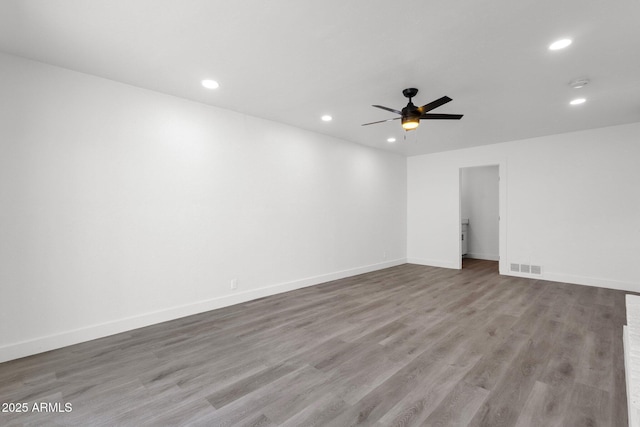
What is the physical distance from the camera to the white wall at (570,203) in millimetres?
4676

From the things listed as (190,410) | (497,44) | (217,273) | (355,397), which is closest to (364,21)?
(497,44)

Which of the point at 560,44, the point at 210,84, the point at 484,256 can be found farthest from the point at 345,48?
the point at 484,256

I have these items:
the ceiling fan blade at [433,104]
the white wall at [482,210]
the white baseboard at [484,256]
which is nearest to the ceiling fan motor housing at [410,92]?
the ceiling fan blade at [433,104]

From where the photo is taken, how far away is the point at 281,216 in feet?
15.2

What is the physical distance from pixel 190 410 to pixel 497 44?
371 centimetres

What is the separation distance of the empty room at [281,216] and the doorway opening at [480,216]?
2442 millimetres

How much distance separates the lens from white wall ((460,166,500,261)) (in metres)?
7.78

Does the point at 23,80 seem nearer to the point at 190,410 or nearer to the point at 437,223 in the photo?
the point at 190,410

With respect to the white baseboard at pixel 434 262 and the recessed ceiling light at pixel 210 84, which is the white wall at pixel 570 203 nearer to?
the white baseboard at pixel 434 262

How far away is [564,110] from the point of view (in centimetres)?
404

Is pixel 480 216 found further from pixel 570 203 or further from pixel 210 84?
pixel 210 84

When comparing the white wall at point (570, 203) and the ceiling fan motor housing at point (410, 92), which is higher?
the ceiling fan motor housing at point (410, 92)

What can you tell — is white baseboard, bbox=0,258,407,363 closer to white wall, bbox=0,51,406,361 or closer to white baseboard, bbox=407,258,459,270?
white wall, bbox=0,51,406,361

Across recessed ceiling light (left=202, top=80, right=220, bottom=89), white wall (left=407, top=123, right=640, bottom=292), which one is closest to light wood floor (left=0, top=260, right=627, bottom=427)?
white wall (left=407, top=123, right=640, bottom=292)
